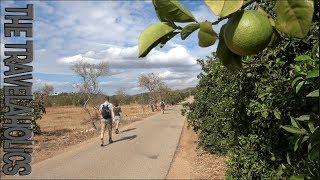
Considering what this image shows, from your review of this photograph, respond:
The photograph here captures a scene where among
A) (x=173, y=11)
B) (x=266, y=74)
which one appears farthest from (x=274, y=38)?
(x=266, y=74)

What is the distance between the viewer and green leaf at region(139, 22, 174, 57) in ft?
3.18

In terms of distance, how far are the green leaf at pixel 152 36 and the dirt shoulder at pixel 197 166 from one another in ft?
24.4

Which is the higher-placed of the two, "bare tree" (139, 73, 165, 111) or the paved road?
the paved road

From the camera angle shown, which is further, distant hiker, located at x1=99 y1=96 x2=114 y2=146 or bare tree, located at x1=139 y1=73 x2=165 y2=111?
bare tree, located at x1=139 y1=73 x2=165 y2=111

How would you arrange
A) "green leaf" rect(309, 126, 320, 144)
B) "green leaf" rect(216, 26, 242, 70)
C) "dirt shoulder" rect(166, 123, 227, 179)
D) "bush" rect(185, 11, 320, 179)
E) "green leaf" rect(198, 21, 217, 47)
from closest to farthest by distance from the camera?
"green leaf" rect(198, 21, 217, 47) → "green leaf" rect(216, 26, 242, 70) → "green leaf" rect(309, 126, 320, 144) → "bush" rect(185, 11, 320, 179) → "dirt shoulder" rect(166, 123, 227, 179)

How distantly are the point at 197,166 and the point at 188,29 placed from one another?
926cm

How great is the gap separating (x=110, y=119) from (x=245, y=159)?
31.0 ft

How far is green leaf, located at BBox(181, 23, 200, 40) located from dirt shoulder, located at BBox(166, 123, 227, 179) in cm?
746

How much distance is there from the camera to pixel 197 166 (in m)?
9.94

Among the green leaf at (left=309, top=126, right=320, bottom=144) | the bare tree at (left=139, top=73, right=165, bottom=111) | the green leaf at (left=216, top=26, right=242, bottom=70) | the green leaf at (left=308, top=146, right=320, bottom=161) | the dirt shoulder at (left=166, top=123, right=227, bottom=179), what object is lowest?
the bare tree at (left=139, top=73, right=165, bottom=111)

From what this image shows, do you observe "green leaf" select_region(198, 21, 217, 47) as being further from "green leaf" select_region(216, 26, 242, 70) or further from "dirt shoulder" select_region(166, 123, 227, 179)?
"dirt shoulder" select_region(166, 123, 227, 179)

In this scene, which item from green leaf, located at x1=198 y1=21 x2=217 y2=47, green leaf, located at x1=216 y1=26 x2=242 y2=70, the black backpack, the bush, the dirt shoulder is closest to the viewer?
green leaf, located at x1=198 y1=21 x2=217 y2=47

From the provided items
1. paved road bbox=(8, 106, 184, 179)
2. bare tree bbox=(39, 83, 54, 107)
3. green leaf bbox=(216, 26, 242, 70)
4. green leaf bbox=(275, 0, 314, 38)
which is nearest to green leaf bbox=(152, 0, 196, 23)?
green leaf bbox=(216, 26, 242, 70)

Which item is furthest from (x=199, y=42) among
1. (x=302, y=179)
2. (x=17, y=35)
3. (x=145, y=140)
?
(x=145, y=140)
